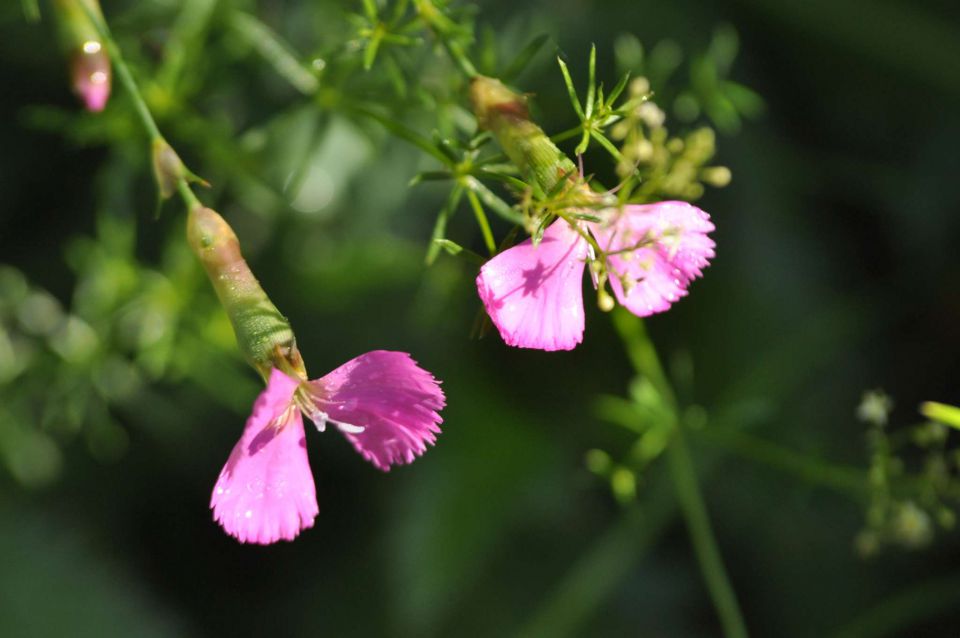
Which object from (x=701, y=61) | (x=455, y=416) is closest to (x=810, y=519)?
(x=455, y=416)

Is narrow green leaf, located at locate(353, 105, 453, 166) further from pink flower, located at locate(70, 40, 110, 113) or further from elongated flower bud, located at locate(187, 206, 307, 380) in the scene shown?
pink flower, located at locate(70, 40, 110, 113)

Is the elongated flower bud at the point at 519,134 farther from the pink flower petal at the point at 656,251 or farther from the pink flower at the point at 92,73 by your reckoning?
the pink flower at the point at 92,73

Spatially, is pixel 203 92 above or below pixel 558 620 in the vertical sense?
above

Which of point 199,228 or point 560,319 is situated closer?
point 560,319

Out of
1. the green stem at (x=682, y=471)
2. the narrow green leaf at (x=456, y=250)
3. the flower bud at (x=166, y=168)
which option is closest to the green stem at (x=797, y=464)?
the green stem at (x=682, y=471)

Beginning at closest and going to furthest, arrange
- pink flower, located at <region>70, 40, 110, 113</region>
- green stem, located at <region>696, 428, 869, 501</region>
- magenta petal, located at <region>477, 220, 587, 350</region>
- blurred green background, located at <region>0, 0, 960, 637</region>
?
magenta petal, located at <region>477, 220, 587, 350</region> < pink flower, located at <region>70, 40, 110, 113</region> < green stem, located at <region>696, 428, 869, 501</region> < blurred green background, located at <region>0, 0, 960, 637</region>

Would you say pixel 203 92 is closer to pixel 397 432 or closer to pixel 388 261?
pixel 388 261

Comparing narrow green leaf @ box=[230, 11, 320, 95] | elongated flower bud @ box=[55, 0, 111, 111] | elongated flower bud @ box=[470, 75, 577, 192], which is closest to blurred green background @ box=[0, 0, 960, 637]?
narrow green leaf @ box=[230, 11, 320, 95]
